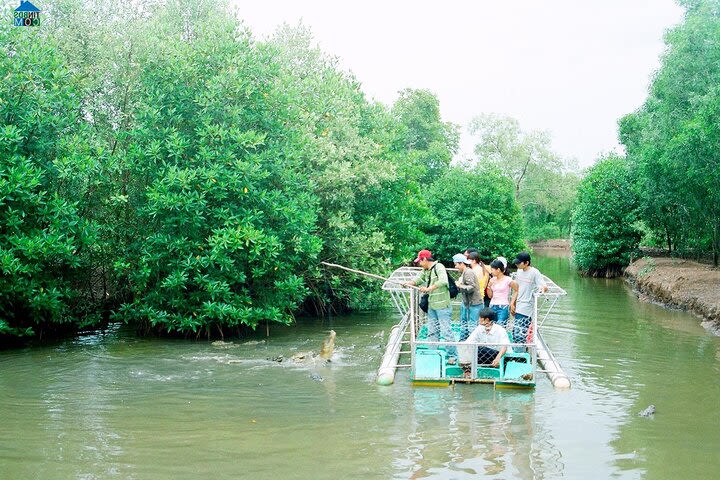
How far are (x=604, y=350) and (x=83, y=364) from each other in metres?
11.3

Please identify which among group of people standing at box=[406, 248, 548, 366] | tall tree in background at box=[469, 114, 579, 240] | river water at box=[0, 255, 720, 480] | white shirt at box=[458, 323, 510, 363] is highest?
tall tree in background at box=[469, 114, 579, 240]

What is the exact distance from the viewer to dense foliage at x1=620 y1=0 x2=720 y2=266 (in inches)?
950

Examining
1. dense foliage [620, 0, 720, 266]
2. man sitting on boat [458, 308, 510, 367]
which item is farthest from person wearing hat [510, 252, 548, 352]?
dense foliage [620, 0, 720, 266]

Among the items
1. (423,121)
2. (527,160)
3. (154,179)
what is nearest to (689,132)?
(154,179)

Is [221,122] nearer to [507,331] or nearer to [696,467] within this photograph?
[507,331]

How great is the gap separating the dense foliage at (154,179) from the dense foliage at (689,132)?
1165 cm

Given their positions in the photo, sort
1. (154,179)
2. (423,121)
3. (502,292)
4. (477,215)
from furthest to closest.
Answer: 1. (423,121)
2. (477,215)
3. (154,179)
4. (502,292)

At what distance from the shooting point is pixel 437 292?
12.8 meters

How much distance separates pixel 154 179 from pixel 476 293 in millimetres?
7931

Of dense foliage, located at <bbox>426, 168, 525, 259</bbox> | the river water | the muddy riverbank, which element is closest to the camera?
the river water

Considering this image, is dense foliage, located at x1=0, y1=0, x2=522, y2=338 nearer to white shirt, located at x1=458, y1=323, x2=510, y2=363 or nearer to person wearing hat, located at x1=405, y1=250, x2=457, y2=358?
person wearing hat, located at x1=405, y1=250, x2=457, y2=358

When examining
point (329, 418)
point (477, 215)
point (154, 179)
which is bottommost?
point (329, 418)

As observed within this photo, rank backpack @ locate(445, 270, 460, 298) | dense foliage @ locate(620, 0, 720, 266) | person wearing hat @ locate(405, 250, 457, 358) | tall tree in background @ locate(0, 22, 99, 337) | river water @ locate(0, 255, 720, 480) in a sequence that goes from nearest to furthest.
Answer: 1. river water @ locate(0, 255, 720, 480)
2. person wearing hat @ locate(405, 250, 457, 358)
3. backpack @ locate(445, 270, 460, 298)
4. tall tree in background @ locate(0, 22, 99, 337)
5. dense foliage @ locate(620, 0, 720, 266)

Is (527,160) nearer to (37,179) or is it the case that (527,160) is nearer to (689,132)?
(689,132)
